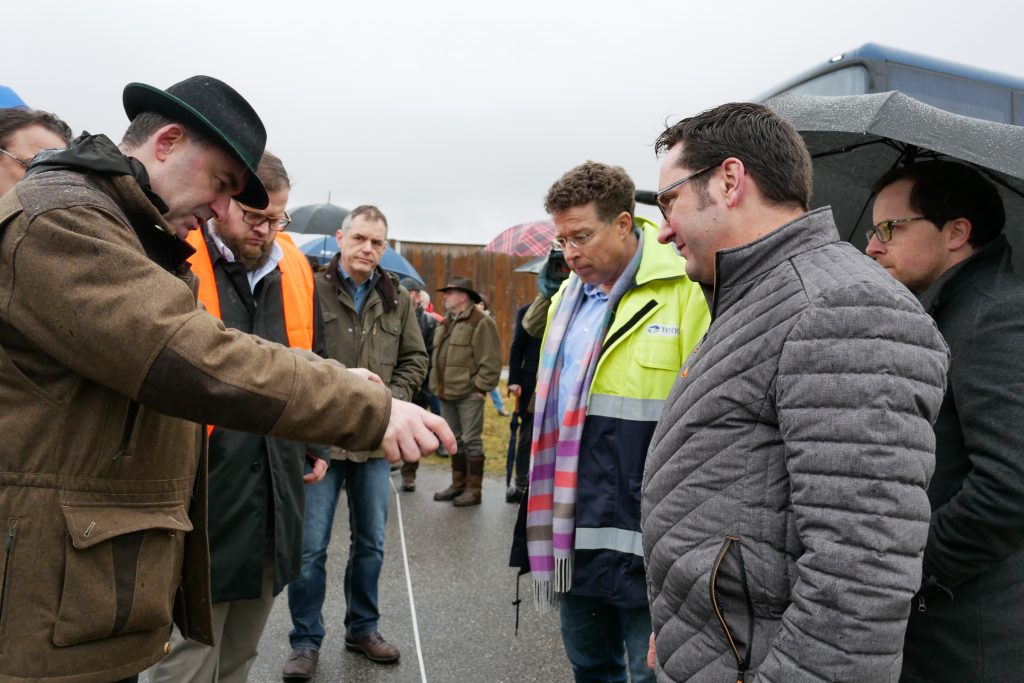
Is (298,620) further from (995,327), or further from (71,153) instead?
(995,327)

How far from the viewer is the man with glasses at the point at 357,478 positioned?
4.14 metres

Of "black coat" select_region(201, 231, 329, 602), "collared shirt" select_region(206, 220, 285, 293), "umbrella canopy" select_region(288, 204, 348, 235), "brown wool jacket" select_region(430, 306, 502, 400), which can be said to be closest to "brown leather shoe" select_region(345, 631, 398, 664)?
Answer: "black coat" select_region(201, 231, 329, 602)

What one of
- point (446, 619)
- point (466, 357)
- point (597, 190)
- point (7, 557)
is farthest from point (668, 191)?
point (466, 357)

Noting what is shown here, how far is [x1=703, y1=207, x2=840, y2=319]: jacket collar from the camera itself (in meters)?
1.70

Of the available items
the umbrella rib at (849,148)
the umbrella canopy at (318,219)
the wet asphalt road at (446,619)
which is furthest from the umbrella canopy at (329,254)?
the umbrella rib at (849,148)

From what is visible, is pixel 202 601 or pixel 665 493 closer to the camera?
pixel 665 493

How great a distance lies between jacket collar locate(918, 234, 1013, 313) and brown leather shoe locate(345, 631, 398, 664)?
3292 millimetres

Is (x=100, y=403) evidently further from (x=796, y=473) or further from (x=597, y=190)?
(x=597, y=190)

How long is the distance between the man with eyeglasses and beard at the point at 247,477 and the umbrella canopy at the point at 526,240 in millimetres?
5990

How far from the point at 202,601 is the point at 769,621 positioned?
4.82ft

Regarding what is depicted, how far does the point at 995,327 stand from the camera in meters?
1.99

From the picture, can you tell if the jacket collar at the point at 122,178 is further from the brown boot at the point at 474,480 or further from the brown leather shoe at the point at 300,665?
the brown boot at the point at 474,480

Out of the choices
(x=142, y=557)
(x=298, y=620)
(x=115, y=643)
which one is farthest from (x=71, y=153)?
(x=298, y=620)

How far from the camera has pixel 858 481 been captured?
1.38 meters
